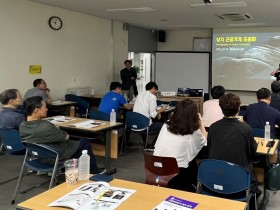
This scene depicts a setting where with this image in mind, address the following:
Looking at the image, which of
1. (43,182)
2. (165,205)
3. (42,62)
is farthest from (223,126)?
(42,62)

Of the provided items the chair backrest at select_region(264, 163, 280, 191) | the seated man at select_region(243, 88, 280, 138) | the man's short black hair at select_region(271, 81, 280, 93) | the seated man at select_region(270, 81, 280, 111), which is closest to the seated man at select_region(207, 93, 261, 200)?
the chair backrest at select_region(264, 163, 280, 191)

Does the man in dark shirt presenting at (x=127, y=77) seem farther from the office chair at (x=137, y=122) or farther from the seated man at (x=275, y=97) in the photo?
the seated man at (x=275, y=97)

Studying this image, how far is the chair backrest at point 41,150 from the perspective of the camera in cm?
304

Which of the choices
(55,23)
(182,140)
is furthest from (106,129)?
(55,23)

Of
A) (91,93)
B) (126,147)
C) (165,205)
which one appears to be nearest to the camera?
(165,205)

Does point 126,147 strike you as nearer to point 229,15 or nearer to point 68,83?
point 68,83

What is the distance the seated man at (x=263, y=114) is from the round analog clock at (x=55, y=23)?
4.50m

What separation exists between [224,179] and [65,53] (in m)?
5.48

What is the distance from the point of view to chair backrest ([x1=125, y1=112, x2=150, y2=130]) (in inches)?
201

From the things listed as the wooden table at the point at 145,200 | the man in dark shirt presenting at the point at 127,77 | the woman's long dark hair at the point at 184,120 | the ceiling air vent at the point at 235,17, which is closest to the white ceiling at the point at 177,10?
the ceiling air vent at the point at 235,17

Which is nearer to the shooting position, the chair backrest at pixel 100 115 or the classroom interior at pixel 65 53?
the classroom interior at pixel 65 53

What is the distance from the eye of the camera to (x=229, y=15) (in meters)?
7.18

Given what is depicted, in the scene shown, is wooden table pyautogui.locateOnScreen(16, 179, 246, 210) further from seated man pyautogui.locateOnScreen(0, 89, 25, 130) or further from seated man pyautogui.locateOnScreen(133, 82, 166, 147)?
seated man pyautogui.locateOnScreen(133, 82, 166, 147)

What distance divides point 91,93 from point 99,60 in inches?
39.4
